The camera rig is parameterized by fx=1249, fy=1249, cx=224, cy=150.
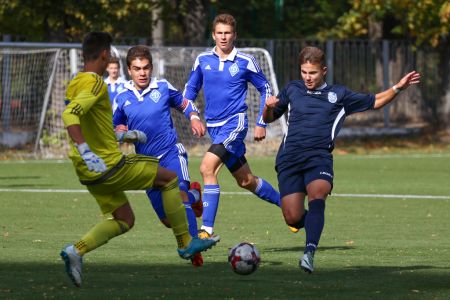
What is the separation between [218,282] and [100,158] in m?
1.38

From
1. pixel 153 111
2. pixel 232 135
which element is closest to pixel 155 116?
pixel 153 111

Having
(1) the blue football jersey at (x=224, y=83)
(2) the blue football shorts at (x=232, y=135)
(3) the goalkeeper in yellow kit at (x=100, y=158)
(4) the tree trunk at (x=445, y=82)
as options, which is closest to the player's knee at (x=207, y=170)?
(2) the blue football shorts at (x=232, y=135)

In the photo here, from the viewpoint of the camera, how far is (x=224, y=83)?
12680mm

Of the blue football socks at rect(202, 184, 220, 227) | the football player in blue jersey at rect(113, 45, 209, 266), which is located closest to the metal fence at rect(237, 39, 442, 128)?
the blue football socks at rect(202, 184, 220, 227)

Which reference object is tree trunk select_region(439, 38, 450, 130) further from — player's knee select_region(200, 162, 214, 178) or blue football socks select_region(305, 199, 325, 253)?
blue football socks select_region(305, 199, 325, 253)

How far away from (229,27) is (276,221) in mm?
3296

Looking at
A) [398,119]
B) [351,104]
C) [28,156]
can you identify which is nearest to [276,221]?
[351,104]

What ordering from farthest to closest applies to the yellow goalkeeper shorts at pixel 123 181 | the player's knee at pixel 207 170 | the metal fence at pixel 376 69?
the metal fence at pixel 376 69, the player's knee at pixel 207 170, the yellow goalkeeper shorts at pixel 123 181

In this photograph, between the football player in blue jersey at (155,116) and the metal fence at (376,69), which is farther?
the metal fence at (376,69)

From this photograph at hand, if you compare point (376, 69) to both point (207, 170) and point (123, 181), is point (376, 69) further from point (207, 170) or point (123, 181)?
point (123, 181)

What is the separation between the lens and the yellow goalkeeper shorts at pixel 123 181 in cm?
898

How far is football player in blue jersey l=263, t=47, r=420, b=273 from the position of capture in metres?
10.1

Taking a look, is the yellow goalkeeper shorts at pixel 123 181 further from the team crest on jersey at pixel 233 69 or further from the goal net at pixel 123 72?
the goal net at pixel 123 72

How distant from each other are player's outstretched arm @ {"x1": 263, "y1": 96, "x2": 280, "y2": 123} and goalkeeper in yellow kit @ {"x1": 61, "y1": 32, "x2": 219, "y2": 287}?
1.32m
